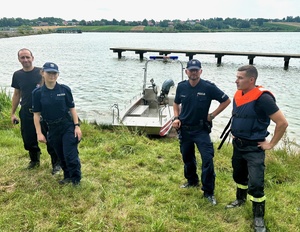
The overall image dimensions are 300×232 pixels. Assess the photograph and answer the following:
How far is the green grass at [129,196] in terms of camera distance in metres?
3.53

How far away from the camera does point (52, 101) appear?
13.2 feet

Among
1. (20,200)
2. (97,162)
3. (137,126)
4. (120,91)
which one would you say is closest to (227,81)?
(120,91)

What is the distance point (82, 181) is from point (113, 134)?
2.96m

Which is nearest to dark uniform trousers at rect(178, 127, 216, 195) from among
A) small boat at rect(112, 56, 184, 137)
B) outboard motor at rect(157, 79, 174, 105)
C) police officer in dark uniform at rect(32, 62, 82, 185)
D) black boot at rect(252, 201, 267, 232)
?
black boot at rect(252, 201, 267, 232)

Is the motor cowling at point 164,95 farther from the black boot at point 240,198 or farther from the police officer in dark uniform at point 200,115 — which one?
the black boot at point 240,198

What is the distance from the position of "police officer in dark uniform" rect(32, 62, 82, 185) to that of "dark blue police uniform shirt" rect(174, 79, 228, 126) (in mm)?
1540

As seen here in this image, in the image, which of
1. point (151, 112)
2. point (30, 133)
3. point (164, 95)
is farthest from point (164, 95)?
point (30, 133)

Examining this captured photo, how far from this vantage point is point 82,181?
4500 millimetres

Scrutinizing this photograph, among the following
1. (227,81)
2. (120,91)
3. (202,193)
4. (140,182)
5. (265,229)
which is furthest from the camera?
(227,81)

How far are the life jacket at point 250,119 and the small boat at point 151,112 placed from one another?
12.7ft

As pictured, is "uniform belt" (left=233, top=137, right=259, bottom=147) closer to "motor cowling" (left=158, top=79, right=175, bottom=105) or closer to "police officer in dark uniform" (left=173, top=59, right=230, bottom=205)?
"police officer in dark uniform" (left=173, top=59, right=230, bottom=205)

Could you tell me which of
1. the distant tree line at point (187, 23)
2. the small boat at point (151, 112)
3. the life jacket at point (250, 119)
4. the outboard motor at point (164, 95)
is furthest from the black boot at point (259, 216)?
the distant tree line at point (187, 23)

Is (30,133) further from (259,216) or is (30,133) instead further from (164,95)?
(164,95)

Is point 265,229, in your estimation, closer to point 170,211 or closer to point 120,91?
point 170,211
